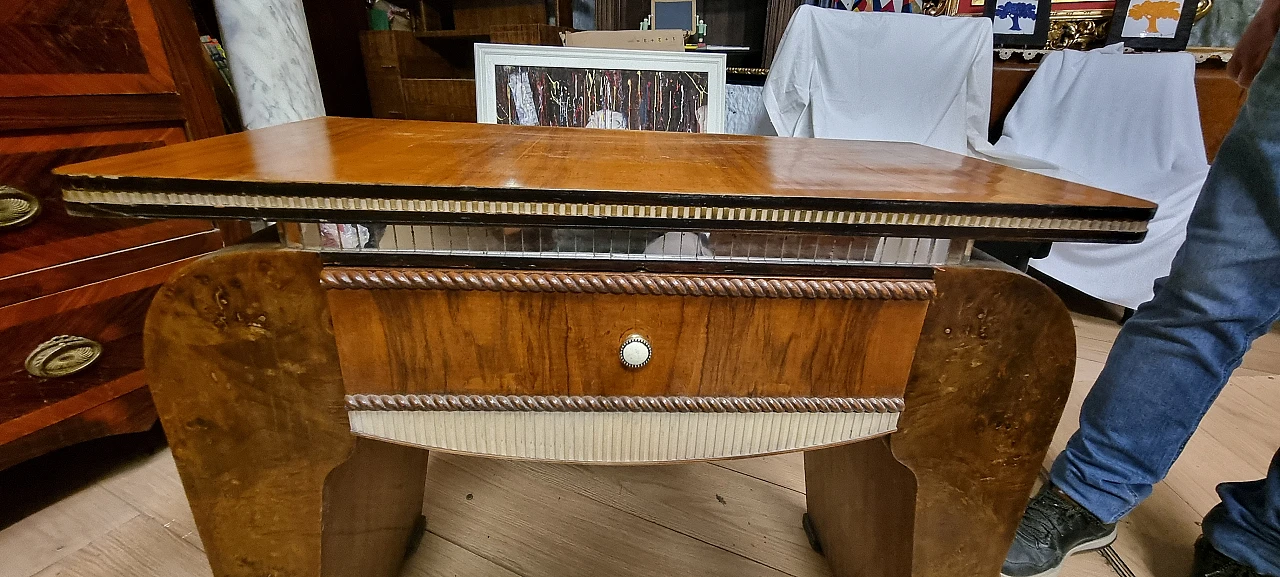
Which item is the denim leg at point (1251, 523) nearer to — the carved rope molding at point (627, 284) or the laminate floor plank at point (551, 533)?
the laminate floor plank at point (551, 533)

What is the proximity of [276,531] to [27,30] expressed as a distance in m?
0.88

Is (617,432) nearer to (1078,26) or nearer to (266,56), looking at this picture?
(266,56)

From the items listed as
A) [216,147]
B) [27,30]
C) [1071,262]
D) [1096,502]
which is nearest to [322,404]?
[216,147]

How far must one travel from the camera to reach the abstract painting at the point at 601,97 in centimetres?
122

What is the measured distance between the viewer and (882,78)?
185 cm

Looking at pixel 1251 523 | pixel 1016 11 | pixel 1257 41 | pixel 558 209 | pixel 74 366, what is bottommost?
pixel 1251 523

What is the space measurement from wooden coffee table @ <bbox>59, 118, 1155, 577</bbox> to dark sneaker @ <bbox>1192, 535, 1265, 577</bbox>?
592 millimetres

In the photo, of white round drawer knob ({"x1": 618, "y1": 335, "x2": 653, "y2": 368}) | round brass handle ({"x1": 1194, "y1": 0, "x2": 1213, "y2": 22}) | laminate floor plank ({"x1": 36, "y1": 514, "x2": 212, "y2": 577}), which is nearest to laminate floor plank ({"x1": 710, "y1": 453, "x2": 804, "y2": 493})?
white round drawer knob ({"x1": 618, "y1": 335, "x2": 653, "y2": 368})

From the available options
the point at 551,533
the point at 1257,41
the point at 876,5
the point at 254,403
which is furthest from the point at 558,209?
the point at 876,5

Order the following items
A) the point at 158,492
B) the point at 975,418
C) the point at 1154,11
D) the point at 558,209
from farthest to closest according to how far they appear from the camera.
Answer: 1. the point at 1154,11
2. the point at 158,492
3. the point at 975,418
4. the point at 558,209

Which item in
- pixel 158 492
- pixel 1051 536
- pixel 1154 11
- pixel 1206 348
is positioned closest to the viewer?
pixel 1206 348

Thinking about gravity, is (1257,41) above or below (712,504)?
above

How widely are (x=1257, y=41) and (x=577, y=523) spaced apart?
1.29m

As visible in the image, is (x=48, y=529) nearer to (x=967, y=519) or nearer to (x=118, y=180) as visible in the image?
(x=118, y=180)
